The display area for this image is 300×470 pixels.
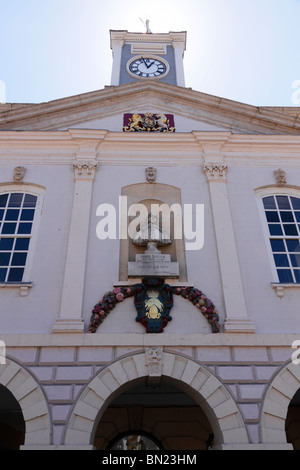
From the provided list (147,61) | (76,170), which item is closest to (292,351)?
(76,170)

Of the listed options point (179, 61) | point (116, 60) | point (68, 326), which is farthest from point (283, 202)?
point (116, 60)

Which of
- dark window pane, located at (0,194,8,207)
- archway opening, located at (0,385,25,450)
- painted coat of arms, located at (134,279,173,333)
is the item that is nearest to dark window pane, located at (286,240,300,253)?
painted coat of arms, located at (134,279,173,333)

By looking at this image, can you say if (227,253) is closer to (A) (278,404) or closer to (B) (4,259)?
(A) (278,404)

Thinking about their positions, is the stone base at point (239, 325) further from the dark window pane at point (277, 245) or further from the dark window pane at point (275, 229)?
the dark window pane at point (275, 229)

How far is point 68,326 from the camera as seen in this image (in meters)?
8.28

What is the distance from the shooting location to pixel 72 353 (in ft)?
26.4

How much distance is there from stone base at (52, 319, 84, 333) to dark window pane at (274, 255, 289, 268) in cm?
485

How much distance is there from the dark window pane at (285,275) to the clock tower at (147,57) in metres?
9.55

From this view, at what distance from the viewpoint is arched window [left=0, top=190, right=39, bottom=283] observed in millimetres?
9406

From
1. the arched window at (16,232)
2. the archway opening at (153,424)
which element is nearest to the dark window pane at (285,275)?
the archway opening at (153,424)

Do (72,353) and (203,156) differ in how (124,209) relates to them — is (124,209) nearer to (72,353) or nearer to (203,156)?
(203,156)

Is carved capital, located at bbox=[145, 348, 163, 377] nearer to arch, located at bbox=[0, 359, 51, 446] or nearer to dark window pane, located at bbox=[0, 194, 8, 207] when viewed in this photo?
arch, located at bbox=[0, 359, 51, 446]

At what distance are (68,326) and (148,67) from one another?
12508 millimetres

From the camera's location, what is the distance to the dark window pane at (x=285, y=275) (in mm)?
9523
